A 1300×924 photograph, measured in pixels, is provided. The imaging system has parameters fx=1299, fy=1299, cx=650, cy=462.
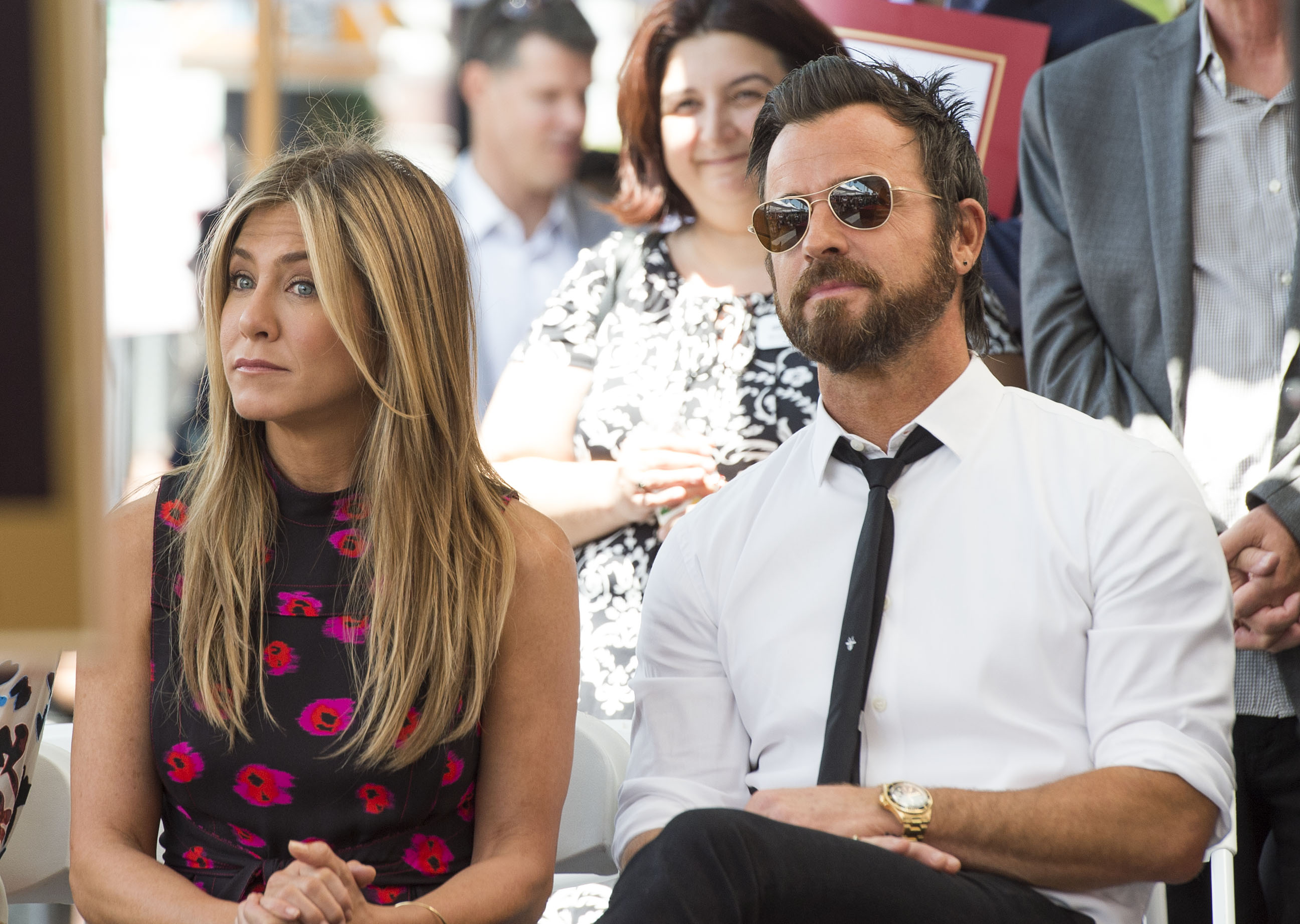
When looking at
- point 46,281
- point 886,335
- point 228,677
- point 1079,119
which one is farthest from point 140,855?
point 1079,119

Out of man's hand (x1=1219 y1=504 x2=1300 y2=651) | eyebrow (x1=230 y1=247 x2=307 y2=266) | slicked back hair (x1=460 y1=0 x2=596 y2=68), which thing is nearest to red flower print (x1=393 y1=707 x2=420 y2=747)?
eyebrow (x1=230 y1=247 x2=307 y2=266)

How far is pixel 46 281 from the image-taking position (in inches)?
21.4

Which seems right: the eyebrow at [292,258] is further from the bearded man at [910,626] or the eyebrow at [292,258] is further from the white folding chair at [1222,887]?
the white folding chair at [1222,887]

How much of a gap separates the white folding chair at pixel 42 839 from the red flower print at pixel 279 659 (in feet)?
1.49

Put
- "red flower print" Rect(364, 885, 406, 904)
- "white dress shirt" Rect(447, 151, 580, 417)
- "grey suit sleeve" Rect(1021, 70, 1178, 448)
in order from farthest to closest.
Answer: "white dress shirt" Rect(447, 151, 580, 417) → "grey suit sleeve" Rect(1021, 70, 1178, 448) → "red flower print" Rect(364, 885, 406, 904)

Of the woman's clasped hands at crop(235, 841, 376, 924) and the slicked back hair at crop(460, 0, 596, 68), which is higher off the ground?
the slicked back hair at crop(460, 0, 596, 68)

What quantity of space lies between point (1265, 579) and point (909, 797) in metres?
0.94

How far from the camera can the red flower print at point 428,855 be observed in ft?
6.22

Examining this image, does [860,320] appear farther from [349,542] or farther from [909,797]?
[349,542]

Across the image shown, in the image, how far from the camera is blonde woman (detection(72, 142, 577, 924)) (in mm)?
1852

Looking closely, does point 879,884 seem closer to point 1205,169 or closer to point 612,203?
point 1205,169

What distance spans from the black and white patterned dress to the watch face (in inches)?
42.6

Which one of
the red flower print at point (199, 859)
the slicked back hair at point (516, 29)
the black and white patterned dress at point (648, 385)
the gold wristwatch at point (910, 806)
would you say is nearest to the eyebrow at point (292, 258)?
the red flower print at point (199, 859)

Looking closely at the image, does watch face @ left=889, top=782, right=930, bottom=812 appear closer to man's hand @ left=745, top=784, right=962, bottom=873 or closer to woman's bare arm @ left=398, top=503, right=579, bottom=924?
man's hand @ left=745, top=784, right=962, bottom=873
